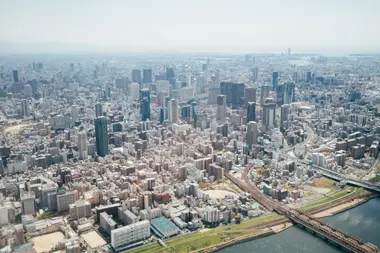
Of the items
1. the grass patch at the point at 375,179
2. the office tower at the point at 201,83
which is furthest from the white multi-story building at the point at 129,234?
the office tower at the point at 201,83

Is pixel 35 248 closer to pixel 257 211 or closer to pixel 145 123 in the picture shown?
pixel 257 211

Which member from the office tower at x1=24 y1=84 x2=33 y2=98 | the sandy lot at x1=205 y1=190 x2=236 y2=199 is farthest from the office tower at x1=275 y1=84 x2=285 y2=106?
the office tower at x1=24 y1=84 x2=33 y2=98

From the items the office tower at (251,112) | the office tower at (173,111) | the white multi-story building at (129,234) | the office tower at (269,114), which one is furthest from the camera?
the office tower at (173,111)

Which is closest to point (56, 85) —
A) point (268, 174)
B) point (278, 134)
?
point (278, 134)

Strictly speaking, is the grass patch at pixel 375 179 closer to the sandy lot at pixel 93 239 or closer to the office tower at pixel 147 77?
the sandy lot at pixel 93 239

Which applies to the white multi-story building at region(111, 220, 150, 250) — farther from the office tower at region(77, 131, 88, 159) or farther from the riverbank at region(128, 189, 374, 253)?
the office tower at region(77, 131, 88, 159)

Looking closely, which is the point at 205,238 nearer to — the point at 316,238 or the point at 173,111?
the point at 316,238

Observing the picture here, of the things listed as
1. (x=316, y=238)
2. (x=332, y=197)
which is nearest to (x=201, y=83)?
(x=332, y=197)
